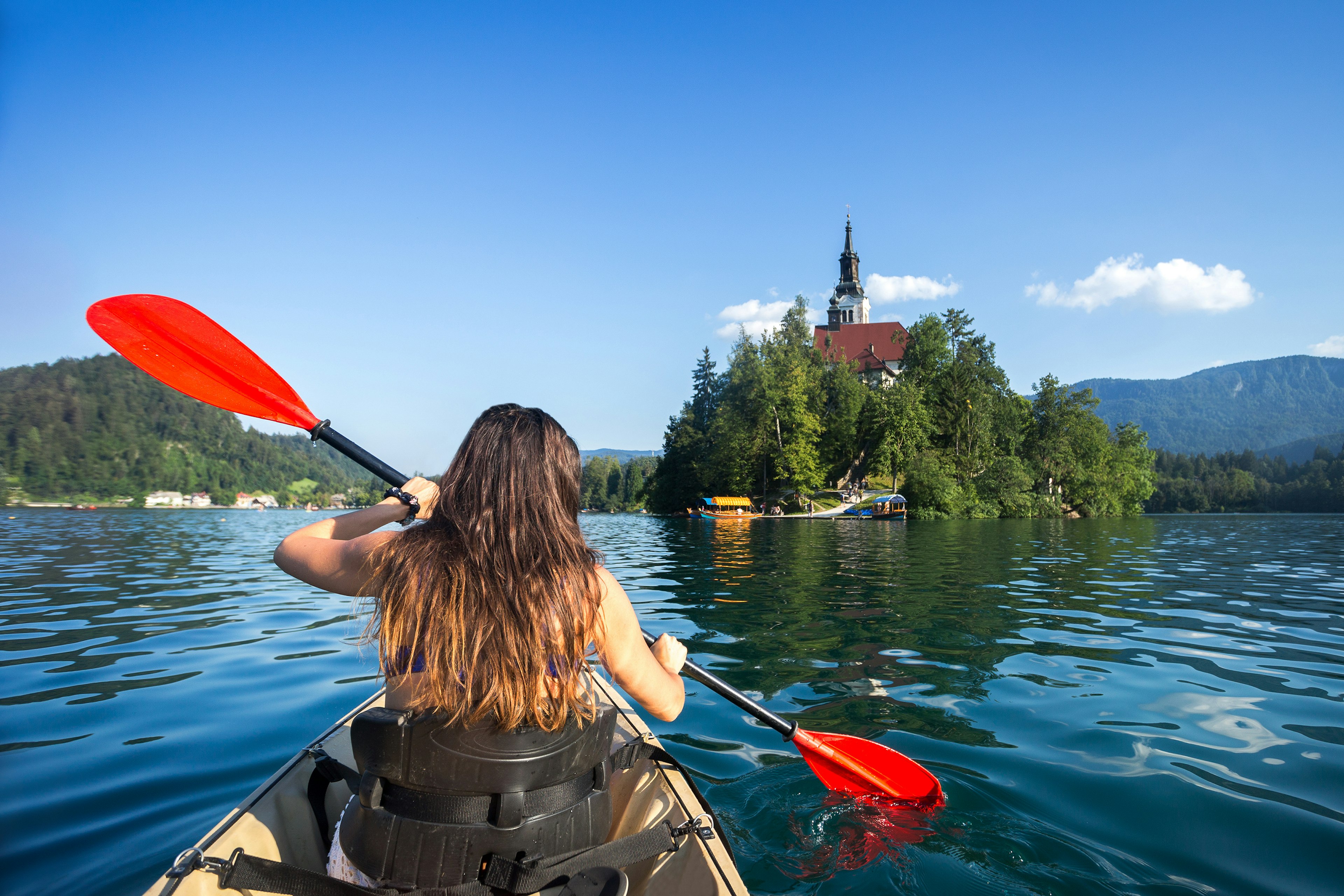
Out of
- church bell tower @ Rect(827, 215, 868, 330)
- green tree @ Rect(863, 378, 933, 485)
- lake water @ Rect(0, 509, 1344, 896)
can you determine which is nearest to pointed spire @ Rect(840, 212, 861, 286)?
church bell tower @ Rect(827, 215, 868, 330)

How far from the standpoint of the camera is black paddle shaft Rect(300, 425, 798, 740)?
3262mm

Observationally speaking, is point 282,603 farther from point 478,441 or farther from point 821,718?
point 478,441

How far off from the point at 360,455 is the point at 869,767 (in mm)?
3076

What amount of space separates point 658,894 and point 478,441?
154 centimetres

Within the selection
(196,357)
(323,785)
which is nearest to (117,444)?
(196,357)

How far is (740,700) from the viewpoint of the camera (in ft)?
11.0

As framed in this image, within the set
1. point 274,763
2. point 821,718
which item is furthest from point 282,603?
point 821,718

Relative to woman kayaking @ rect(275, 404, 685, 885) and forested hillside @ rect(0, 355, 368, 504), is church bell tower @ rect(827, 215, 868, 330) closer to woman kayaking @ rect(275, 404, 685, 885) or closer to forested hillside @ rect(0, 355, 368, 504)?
forested hillside @ rect(0, 355, 368, 504)

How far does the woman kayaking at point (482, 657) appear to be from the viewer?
1.69 meters

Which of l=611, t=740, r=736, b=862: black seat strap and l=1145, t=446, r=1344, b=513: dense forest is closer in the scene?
l=611, t=740, r=736, b=862: black seat strap

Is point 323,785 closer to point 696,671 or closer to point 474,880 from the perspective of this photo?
point 474,880

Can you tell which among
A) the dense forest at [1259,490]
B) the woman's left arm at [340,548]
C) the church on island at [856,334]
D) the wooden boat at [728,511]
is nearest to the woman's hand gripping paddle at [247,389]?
the woman's left arm at [340,548]

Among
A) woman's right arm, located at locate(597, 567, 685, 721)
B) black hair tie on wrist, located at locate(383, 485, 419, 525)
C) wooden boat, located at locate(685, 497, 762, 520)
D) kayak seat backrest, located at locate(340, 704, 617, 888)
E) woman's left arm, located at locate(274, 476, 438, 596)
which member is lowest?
wooden boat, located at locate(685, 497, 762, 520)

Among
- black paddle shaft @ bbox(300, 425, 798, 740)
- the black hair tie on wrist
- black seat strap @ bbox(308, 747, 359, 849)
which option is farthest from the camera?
black paddle shaft @ bbox(300, 425, 798, 740)
